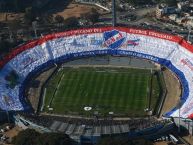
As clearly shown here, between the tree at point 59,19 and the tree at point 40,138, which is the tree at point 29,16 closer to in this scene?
the tree at point 59,19

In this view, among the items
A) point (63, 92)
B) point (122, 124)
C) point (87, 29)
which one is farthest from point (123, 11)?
point (122, 124)

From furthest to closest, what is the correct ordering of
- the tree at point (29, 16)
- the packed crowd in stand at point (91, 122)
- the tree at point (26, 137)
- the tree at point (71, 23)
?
the tree at point (29, 16)
the tree at point (71, 23)
the packed crowd in stand at point (91, 122)
the tree at point (26, 137)

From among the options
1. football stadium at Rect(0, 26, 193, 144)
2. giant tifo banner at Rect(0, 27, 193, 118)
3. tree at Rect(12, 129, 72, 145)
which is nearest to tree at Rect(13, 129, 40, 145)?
tree at Rect(12, 129, 72, 145)

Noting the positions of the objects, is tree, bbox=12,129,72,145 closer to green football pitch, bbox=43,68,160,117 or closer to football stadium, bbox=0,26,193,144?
football stadium, bbox=0,26,193,144

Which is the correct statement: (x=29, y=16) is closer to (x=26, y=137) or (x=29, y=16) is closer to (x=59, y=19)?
(x=59, y=19)

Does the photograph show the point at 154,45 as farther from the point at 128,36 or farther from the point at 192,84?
the point at 192,84

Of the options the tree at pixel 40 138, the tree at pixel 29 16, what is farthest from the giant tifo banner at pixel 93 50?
the tree at pixel 29 16

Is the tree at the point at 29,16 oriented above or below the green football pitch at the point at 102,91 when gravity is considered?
above

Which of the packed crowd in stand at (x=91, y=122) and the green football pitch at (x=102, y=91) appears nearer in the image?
the packed crowd in stand at (x=91, y=122)
